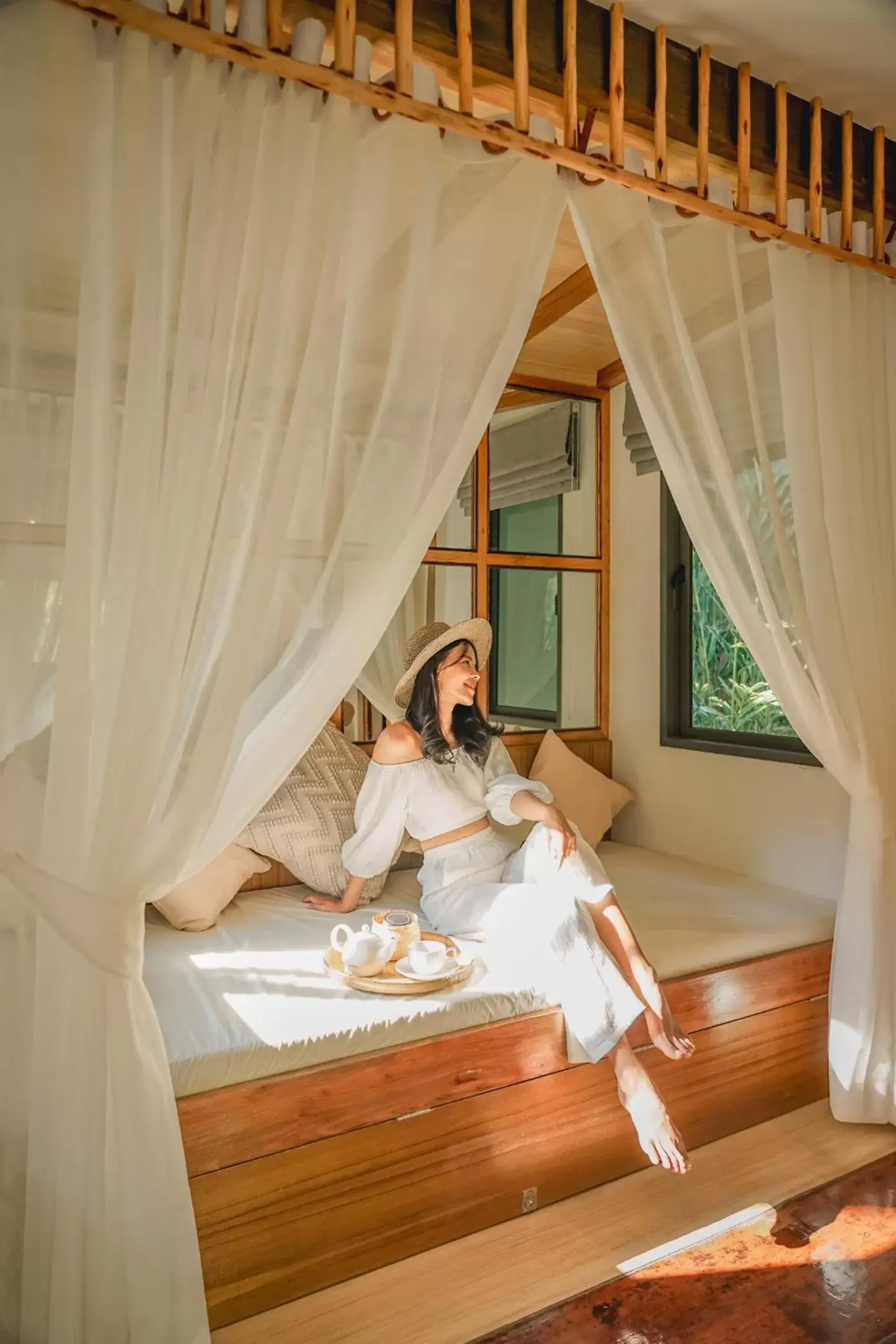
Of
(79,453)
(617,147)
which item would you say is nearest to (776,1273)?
(79,453)

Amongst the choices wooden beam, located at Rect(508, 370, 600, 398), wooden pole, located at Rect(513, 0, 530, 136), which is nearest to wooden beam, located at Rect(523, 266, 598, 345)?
wooden beam, located at Rect(508, 370, 600, 398)

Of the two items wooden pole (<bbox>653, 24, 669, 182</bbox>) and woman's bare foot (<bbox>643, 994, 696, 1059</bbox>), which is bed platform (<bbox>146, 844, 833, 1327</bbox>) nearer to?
woman's bare foot (<bbox>643, 994, 696, 1059</bbox>)

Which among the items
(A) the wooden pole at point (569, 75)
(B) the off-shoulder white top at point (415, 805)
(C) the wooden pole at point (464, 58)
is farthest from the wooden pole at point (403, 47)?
(B) the off-shoulder white top at point (415, 805)

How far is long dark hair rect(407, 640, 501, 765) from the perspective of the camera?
105 inches

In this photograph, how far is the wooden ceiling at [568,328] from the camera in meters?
2.78

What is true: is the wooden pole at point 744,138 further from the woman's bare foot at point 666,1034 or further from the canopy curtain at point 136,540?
the woman's bare foot at point 666,1034

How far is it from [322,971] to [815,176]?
7.50 feet

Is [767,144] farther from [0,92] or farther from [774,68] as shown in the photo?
[0,92]

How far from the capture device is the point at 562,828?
2.37 m

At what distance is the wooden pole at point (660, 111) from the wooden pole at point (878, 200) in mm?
732

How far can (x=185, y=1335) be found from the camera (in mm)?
1459

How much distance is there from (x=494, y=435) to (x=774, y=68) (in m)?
1.59

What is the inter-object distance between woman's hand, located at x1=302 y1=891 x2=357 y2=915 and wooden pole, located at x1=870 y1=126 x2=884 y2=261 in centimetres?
229

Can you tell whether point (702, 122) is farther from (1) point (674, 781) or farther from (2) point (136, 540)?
(1) point (674, 781)
